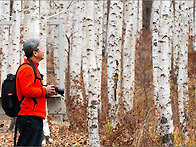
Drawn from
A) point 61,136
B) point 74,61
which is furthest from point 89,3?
point 74,61

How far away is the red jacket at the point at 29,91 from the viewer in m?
3.75

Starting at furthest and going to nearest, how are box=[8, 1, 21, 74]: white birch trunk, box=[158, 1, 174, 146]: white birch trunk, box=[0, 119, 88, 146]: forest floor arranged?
box=[8, 1, 21, 74]: white birch trunk, box=[0, 119, 88, 146]: forest floor, box=[158, 1, 174, 146]: white birch trunk

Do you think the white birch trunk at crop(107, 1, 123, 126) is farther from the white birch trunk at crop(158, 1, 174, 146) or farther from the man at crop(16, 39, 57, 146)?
the man at crop(16, 39, 57, 146)

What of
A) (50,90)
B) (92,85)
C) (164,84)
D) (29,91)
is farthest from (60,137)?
(29,91)

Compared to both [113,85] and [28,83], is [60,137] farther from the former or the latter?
[28,83]

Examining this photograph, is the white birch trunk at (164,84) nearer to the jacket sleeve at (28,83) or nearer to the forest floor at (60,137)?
the forest floor at (60,137)

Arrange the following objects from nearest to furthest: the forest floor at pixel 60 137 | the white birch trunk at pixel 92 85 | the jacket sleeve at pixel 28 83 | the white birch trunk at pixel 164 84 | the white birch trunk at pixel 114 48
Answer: the jacket sleeve at pixel 28 83 → the white birch trunk at pixel 92 85 → the white birch trunk at pixel 164 84 → the forest floor at pixel 60 137 → the white birch trunk at pixel 114 48

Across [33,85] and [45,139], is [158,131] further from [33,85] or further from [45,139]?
[33,85]

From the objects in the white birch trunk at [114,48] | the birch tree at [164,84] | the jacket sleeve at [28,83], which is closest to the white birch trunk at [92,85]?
the birch tree at [164,84]

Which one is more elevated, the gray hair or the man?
the gray hair

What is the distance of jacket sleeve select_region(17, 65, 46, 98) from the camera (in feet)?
12.3

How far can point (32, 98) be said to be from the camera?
383cm

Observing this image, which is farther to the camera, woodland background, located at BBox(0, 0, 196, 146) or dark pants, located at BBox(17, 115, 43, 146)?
woodland background, located at BBox(0, 0, 196, 146)

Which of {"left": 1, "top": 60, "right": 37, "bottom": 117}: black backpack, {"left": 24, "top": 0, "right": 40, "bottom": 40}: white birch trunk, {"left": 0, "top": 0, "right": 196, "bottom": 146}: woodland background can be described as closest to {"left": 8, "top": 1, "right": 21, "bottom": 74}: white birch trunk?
{"left": 0, "top": 0, "right": 196, "bottom": 146}: woodland background
